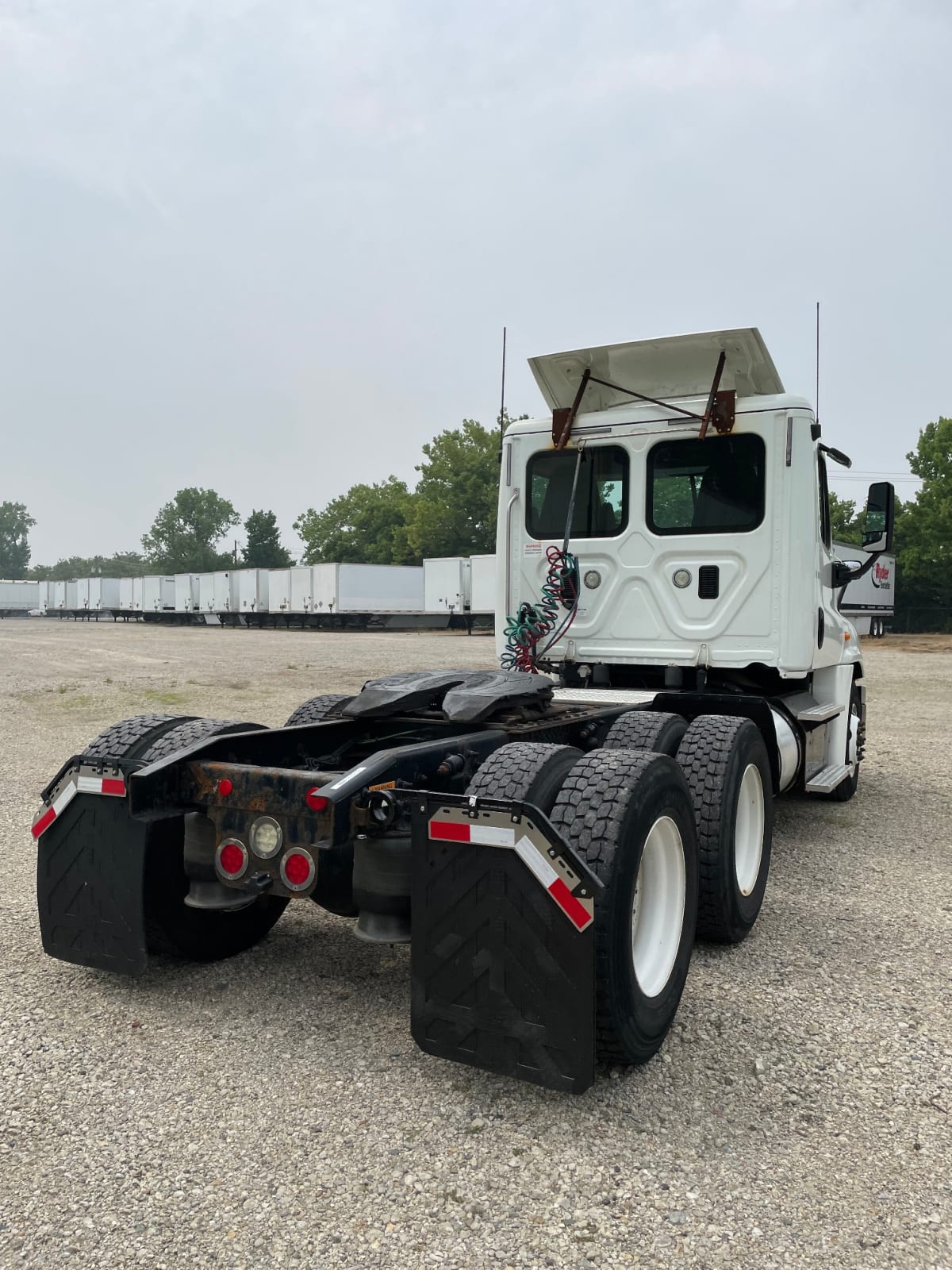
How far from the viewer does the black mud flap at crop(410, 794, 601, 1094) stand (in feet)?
8.65

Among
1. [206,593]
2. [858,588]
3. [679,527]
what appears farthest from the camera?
[206,593]

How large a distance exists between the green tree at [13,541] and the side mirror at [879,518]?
189812 millimetres

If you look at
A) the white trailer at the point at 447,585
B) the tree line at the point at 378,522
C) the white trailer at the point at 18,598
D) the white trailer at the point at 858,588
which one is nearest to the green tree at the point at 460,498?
the tree line at the point at 378,522

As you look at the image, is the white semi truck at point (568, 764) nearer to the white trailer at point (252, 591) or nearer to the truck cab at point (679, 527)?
the truck cab at point (679, 527)

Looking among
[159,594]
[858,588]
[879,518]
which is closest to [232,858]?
[879,518]

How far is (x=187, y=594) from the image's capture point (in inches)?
2366

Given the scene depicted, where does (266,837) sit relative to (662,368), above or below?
below

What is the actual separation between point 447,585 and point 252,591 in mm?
15467

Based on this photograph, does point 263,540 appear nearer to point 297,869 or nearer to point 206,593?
point 206,593

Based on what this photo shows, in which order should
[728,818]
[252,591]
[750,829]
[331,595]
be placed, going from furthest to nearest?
1. [252,591]
2. [331,595]
3. [750,829]
4. [728,818]

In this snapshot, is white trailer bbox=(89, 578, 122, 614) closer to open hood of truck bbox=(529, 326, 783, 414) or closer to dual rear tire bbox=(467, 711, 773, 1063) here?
open hood of truck bbox=(529, 326, 783, 414)

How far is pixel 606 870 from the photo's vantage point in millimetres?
2834

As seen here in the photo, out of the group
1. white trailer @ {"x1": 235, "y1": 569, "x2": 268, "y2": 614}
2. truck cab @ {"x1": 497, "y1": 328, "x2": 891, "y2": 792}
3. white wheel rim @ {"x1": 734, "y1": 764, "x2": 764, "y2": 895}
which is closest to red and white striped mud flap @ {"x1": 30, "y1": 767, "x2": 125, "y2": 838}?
white wheel rim @ {"x1": 734, "y1": 764, "x2": 764, "y2": 895}

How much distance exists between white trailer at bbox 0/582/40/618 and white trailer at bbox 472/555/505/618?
60.6m
